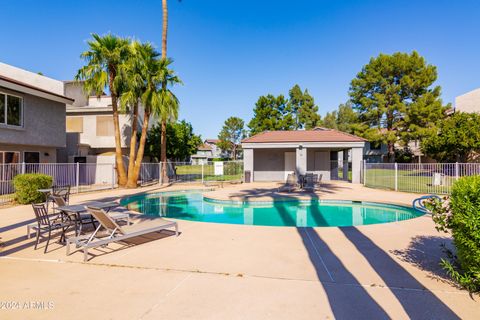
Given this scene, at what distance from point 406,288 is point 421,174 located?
17617 mm

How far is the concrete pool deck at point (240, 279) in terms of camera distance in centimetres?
321

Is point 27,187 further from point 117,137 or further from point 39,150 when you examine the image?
point 39,150

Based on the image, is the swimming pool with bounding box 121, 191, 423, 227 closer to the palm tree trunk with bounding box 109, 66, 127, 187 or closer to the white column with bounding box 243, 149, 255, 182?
the palm tree trunk with bounding box 109, 66, 127, 187

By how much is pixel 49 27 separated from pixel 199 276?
63.4ft

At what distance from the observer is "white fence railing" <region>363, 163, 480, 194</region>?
48.5 ft

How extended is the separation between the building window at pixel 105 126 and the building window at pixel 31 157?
6152mm

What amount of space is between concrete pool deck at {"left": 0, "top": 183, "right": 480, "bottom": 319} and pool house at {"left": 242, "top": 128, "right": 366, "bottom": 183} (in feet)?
48.5

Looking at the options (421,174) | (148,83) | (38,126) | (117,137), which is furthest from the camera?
(421,174)

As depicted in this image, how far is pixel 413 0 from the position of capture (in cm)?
1524

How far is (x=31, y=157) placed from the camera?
54.5ft

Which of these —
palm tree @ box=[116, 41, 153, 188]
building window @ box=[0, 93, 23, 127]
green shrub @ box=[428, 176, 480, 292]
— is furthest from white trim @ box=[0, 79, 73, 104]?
green shrub @ box=[428, 176, 480, 292]

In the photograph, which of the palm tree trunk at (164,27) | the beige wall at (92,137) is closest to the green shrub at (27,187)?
the beige wall at (92,137)

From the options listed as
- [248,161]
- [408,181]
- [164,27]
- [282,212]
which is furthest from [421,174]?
[164,27]

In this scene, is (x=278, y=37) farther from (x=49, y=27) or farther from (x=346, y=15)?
(x=49, y=27)
